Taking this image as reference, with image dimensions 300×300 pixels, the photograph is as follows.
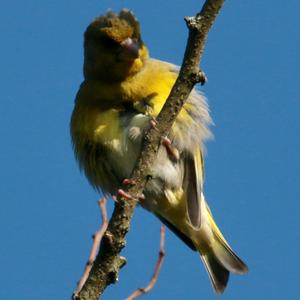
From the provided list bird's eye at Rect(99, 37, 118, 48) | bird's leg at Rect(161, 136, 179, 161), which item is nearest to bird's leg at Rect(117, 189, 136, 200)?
bird's leg at Rect(161, 136, 179, 161)

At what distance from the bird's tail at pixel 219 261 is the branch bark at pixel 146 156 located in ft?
7.90

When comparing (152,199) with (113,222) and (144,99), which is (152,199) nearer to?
(144,99)

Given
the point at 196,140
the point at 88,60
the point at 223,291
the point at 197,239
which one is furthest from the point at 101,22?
the point at 223,291

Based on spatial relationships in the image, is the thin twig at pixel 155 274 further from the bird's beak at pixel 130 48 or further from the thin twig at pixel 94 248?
the bird's beak at pixel 130 48

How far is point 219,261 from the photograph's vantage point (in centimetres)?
555

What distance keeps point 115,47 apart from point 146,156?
6.31 ft

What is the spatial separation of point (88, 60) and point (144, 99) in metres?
0.79

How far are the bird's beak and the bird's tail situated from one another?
1.51 metres

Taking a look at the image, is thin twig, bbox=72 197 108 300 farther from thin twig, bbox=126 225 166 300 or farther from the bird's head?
the bird's head

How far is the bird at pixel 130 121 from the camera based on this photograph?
4.62m

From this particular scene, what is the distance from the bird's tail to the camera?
547 cm

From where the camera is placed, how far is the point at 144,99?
4590 millimetres

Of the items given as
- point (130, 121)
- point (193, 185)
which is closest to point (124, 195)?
point (130, 121)

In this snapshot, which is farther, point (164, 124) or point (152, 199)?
point (152, 199)
